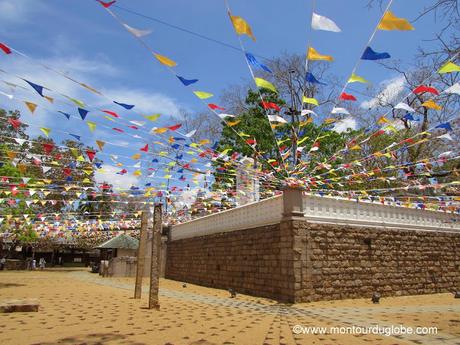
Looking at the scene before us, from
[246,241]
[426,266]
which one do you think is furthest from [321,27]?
[426,266]

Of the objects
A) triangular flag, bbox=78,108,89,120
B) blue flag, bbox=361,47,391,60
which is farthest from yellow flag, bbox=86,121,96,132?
blue flag, bbox=361,47,391,60

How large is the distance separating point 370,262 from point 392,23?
8276 mm

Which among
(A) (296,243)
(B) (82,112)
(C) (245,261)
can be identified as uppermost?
(B) (82,112)

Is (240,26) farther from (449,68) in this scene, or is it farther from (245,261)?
(245,261)

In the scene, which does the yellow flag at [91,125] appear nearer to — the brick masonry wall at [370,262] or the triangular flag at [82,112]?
the triangular flag at [82,112]

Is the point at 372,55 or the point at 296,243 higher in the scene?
the point at 372,55

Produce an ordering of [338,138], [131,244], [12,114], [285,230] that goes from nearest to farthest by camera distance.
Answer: [285,230] → [338,138] → [131,244] → [12,114]

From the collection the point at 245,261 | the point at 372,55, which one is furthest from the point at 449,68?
the point at 245,261

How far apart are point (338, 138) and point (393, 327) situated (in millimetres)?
15409

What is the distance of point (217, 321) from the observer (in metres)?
7.14

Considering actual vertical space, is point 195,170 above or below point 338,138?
below

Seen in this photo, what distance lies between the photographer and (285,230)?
10.6m

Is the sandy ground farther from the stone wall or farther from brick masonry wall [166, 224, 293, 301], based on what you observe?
brick masonry wall [166, 224, 293, 301]

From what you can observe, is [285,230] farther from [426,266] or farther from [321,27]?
[321,27]
